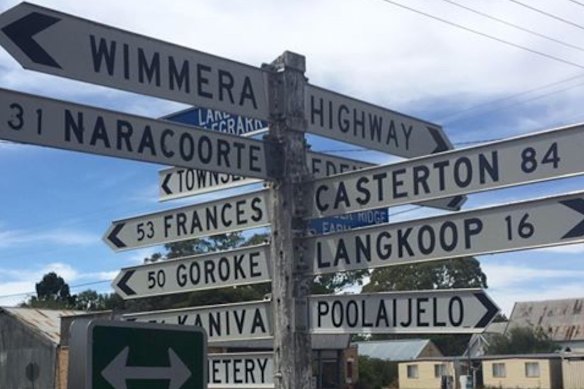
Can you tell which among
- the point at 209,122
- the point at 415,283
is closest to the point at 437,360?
the point at 415,283

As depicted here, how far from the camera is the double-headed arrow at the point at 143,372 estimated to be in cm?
388

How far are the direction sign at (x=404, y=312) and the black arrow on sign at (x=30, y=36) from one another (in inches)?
96.2

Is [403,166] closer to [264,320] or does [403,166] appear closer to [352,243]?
[352,243]

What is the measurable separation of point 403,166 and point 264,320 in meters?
1.49

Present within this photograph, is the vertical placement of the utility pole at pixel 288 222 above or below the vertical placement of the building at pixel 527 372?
above

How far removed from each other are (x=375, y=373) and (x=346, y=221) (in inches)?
2211

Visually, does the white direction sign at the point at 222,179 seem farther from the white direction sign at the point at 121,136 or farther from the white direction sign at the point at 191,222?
the white direction sign at the point at 121,136

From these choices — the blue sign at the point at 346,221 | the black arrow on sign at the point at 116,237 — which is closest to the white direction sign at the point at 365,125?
the blue sign at the point at 346,221

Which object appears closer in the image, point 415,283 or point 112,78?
point 112,78

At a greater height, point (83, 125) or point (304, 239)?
point (83, 125)

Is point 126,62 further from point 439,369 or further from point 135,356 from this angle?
point 439,369

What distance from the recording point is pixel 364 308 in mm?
6566

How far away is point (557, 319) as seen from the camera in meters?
90.9

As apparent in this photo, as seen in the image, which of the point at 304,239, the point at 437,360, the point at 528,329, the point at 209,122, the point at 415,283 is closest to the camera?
the point at 304,239
